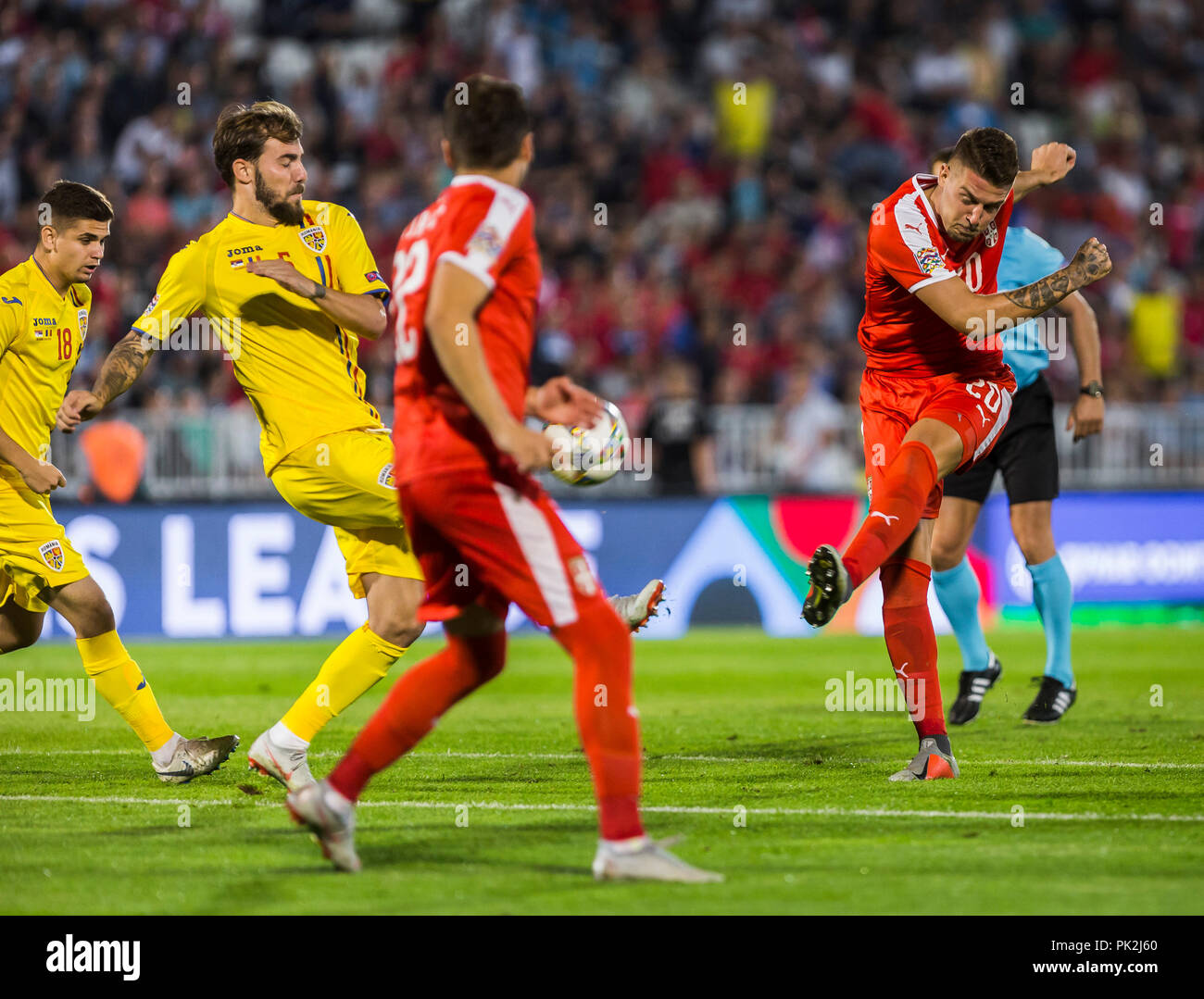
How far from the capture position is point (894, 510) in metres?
6.38

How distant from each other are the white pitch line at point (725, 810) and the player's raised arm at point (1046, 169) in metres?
2.83

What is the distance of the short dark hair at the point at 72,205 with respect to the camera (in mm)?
7059

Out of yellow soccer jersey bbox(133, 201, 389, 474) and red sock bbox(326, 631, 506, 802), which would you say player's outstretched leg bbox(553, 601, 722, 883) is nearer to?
red sock bbox(326, 631, 506, 802)

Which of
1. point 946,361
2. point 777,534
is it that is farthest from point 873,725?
point 777,534

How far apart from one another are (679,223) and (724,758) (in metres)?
12.5

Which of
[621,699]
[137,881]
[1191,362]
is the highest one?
[1191,362]

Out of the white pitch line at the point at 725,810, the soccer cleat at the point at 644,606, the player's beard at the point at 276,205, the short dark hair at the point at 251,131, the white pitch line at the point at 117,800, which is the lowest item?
the white pitch line at the point at 725,810

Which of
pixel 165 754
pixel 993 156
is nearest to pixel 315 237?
pixel 165 754

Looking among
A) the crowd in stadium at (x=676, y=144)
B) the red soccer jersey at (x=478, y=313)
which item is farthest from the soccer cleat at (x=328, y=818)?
the crowd in stadium at (x=676, y=144)

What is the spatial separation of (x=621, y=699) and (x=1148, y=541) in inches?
440

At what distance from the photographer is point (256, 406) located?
677 centimetres

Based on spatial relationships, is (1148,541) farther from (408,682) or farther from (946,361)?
(408,682)

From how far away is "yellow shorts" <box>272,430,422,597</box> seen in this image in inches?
256

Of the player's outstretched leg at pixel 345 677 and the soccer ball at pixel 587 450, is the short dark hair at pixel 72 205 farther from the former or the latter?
the soccer ball at pixel 587 450
